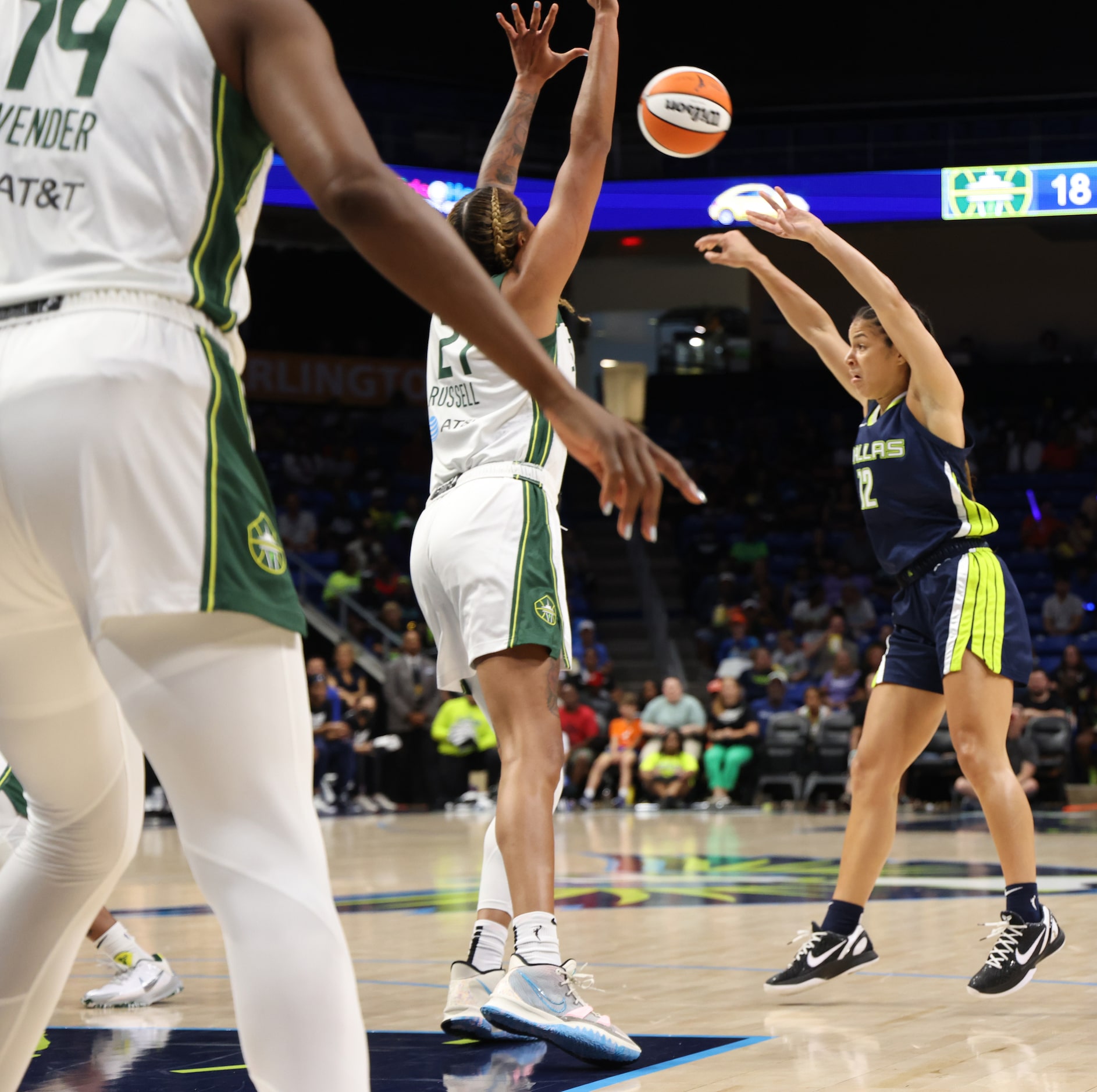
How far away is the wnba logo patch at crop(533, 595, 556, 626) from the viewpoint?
3904 mm

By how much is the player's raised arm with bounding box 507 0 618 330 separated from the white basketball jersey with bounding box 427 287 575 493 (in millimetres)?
254

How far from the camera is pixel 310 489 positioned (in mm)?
22047

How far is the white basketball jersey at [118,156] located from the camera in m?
1.90

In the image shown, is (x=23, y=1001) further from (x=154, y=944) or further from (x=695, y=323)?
(x=695, y=323)

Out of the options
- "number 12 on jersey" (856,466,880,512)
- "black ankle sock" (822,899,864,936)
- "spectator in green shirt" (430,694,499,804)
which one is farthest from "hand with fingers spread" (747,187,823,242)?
"spectator in green shirt" (430,694,499,804)

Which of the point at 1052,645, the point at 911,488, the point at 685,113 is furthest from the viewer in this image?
the point at 1052,645

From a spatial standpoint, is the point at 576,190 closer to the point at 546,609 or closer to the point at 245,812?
the point at 546,609

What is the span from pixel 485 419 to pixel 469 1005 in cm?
154


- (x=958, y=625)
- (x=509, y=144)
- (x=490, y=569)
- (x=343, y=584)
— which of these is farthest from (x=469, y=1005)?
(x=343, y=584)

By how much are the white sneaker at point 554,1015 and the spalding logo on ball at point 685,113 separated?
4462 mm

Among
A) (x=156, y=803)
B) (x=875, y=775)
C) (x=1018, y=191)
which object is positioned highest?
(x=1018, y=191)

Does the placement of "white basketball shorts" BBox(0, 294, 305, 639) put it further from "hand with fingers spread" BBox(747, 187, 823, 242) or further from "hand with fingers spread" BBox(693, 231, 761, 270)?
"hand with fingers spread" BBox(693, 231, 761, 270)

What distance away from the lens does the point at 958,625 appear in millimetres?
4555

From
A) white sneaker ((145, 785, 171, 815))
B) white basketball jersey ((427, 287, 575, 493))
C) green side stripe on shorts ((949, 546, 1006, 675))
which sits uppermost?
white basketball jersey ((427, 287, 575, 493))
